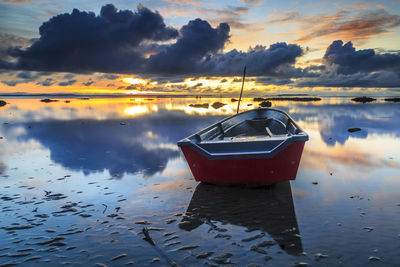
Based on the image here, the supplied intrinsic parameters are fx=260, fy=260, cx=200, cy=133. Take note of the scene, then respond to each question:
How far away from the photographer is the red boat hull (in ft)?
24.2

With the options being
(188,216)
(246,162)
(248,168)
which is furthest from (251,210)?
(188,216)

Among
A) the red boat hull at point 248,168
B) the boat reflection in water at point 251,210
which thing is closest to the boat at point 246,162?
the red boat hull at point 248,168

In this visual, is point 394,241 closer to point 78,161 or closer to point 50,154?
point 78,161

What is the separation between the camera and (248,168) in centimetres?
746

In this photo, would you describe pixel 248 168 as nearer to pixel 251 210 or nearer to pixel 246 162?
pixel 246 162

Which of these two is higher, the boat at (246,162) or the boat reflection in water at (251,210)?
the boat at (246,162)

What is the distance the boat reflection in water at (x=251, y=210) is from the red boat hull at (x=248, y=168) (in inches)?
18.2

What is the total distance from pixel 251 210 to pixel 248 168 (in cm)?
123

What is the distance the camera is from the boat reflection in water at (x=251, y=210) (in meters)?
5.57

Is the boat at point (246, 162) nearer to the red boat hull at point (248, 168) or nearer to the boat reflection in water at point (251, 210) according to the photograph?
the red boat hull at point (248, 168)

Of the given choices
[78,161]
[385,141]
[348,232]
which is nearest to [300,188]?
[348,232]

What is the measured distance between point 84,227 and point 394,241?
252 inches

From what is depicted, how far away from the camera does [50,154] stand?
14.1 metres

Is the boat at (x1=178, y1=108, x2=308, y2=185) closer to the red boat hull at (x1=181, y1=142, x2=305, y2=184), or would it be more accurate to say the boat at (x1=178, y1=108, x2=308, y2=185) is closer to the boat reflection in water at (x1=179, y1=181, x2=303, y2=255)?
the red boat hull at (x1=181, y1=142, x2=305, y2=184)
